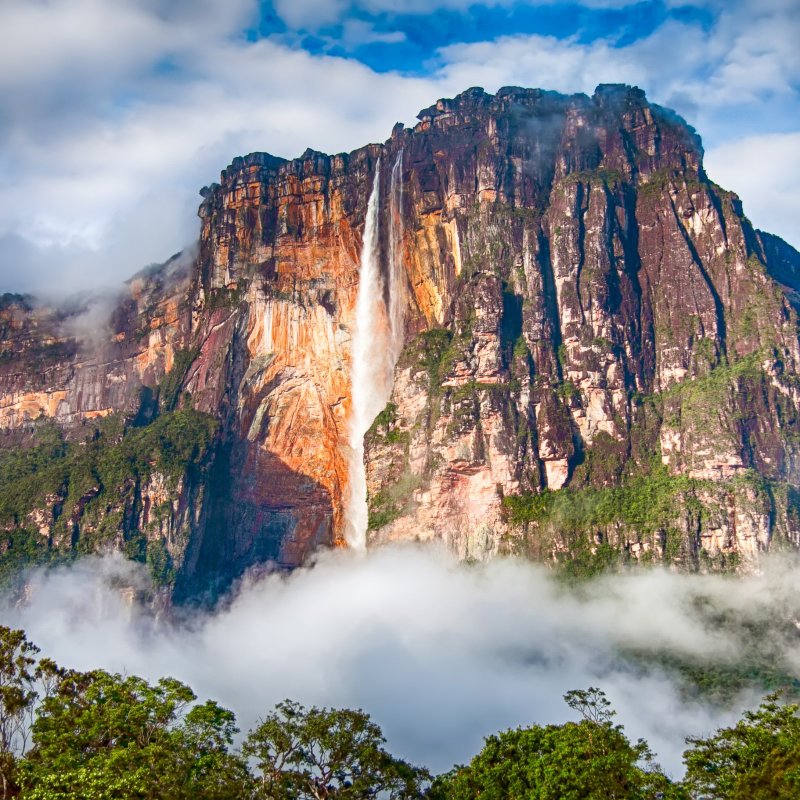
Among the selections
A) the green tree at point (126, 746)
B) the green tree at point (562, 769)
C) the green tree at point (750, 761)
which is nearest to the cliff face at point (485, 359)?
the green tree at point (562, 769)

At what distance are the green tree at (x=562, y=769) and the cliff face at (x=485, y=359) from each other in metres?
41.4

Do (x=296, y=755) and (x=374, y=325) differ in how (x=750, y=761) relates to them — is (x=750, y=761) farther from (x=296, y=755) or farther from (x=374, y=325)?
(x=374, y=325)

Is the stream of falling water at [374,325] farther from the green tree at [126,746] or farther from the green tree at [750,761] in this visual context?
the green tree at [750,761]

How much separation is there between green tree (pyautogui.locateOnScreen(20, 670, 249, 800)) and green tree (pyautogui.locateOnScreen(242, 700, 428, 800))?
6.19 feet

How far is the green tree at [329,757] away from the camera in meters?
50.0

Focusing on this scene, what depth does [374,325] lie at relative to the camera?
113812mm

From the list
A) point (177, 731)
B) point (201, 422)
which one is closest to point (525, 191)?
point (201, 422)

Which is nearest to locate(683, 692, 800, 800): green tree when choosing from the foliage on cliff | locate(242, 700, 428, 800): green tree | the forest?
the forest

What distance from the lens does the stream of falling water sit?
11244 cm

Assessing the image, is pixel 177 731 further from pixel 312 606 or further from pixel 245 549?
pixel 245 549

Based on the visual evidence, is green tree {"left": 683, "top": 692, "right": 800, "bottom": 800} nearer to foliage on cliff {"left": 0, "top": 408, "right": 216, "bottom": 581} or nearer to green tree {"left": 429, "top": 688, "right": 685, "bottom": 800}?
green tree {"left": 429, "top": 688, "right": 685, "bottom": 800}

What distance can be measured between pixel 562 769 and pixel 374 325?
71.1 metres

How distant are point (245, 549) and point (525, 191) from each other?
4444 centimetres

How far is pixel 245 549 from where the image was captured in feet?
355
